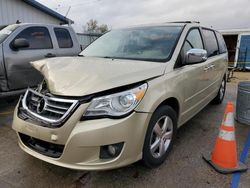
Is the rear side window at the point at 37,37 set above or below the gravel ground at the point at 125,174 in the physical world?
above

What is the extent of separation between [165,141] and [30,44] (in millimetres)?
3704

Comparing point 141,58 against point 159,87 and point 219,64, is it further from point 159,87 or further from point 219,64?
point 219,64

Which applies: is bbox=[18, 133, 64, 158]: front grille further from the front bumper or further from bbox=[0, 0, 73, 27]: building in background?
bbox=[0, 0, 73, 27]: building in background

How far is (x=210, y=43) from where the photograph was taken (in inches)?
174

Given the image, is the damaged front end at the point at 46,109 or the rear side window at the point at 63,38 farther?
the rear side window at the point at 63,38

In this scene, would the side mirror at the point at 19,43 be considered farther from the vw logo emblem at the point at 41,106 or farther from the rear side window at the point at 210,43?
the rear side window at the point at 210,43

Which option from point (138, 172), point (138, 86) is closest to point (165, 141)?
point (138, 172)

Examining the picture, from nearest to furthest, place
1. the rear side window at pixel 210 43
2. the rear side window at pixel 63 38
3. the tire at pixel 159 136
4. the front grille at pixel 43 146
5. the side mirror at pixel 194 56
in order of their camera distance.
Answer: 1. the front grille at pixel 43 146
2. the tire at pixel 159 136
3. the side mirror at pixel 194 56
4. the rear side window at pixel 210 43
5. the rear side window at pixel 63 38

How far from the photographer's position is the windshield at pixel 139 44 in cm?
298

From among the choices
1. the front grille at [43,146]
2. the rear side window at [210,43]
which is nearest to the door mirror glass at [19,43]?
the front grille at [43,146]

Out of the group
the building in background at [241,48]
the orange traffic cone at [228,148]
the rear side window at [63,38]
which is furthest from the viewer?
the building in background at [241,48]

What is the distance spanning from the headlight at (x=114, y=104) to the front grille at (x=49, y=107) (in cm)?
17

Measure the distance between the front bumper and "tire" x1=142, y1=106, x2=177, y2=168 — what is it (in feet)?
0.73

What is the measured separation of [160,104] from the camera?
8.18 feet
